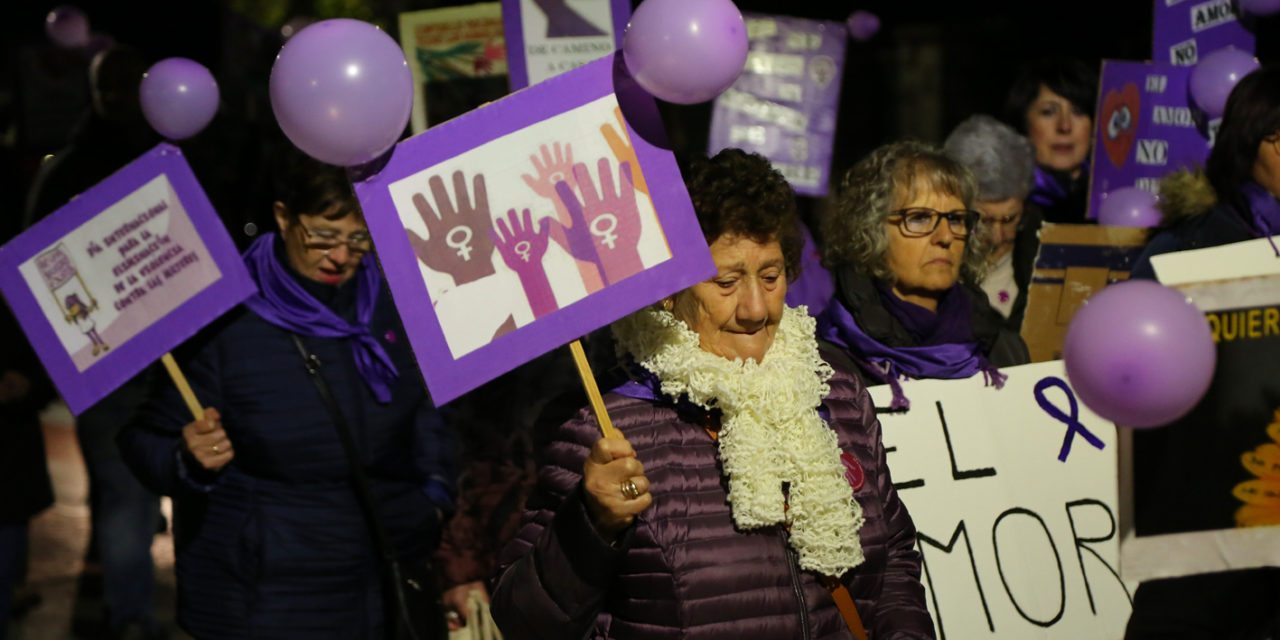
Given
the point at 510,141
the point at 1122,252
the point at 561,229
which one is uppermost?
the point at 510,141

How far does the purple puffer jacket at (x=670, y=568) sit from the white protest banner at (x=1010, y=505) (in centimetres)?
67

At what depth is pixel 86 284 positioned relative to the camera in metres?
3.69

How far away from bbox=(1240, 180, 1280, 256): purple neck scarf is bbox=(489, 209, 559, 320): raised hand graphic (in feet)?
6.38

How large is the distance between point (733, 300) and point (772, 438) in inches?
12.6

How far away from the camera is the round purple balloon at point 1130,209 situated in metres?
4.57

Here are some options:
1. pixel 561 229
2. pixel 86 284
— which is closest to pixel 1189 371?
pixel 561 229

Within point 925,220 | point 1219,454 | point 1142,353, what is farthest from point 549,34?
point 1142,353

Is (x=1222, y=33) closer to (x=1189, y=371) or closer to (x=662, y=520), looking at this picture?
(x=1189, y=371)

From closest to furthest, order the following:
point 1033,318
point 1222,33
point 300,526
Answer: point 300,526 < point 1033,318 < point 1222,33

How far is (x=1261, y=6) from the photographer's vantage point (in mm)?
4711

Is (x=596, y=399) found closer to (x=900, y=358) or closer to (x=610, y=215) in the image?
(x=610, y=215)

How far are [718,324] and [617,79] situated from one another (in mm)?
581

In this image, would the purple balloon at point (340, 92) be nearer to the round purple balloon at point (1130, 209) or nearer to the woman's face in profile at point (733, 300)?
the woman's face in profile at point (733, 300)

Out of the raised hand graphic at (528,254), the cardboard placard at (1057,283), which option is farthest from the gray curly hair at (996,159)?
the raised hand graphic at (528,254)
